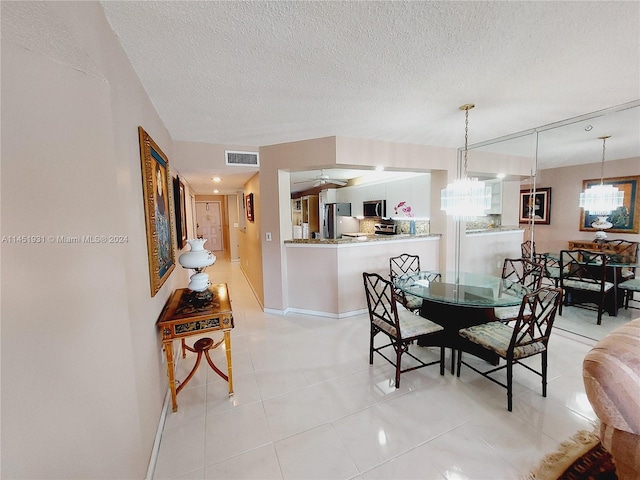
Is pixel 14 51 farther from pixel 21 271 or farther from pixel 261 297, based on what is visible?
pixel 261 297

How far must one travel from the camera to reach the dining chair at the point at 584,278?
317 centimetres

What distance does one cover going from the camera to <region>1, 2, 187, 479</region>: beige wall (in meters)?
0.92

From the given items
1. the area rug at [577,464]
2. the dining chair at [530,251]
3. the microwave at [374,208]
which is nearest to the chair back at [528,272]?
the dining chair at [530,251]

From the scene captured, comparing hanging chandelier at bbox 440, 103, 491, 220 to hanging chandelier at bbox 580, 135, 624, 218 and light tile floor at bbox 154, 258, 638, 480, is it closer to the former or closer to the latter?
light tile floor at bbox 154, 258, 638, 480

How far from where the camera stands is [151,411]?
1619 millimetres

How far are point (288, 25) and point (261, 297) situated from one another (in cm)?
349

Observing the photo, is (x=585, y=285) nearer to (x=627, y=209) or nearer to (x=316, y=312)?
(x=627, y=209)

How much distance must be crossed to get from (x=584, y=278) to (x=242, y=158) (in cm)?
476

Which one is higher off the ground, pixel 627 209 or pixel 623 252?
pixel 627 209

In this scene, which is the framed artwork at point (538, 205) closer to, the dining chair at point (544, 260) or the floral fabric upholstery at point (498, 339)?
the dining chair at point (544, 260)

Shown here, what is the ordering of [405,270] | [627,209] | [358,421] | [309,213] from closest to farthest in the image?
[358,421]
[627,209]
[405,270]
[309,213]

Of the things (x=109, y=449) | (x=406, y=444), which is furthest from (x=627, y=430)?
(x=109, y=449)

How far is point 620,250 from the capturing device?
2979 millimetres

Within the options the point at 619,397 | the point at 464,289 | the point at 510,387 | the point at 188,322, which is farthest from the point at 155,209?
the point at 510,387
